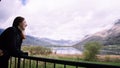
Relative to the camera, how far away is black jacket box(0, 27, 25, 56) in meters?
2.66

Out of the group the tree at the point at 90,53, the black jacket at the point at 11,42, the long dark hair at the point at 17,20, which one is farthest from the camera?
the tree at the point at 90,53

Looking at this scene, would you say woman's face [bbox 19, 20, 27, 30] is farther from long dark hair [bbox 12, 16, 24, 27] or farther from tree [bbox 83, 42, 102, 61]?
tree [bbox 83, 42, 102, 61]

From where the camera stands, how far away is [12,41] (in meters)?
2.67

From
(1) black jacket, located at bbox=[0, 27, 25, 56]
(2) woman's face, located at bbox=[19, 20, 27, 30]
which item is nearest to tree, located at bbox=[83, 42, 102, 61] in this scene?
(2) woman's face, located at bbox=[19, 20, 27, 30]

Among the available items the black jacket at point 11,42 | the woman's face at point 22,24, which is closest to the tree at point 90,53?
the woman's face at point 22,24

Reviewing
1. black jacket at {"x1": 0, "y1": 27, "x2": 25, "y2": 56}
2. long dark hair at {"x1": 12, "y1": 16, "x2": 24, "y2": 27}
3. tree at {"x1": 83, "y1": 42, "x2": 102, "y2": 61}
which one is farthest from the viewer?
tree at {"x1": 83, "y1": 42, "x2": 102, "y2": 61}

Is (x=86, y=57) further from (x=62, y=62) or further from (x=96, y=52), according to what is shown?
(x=62, y=62)

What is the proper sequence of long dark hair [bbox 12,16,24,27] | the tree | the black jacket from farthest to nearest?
the tree, long dark hair [bbox 12,16,24,27], the black jacket

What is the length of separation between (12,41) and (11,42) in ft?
0.05

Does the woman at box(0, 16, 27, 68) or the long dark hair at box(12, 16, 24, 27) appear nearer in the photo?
the woman at box(0, 16, 27, 68)

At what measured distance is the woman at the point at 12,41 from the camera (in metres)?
2.67

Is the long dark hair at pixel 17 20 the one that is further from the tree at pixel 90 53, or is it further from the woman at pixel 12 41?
the tree at pixel 90 53

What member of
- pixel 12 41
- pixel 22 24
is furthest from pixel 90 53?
pixel 12 41

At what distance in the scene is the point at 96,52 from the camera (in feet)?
160
